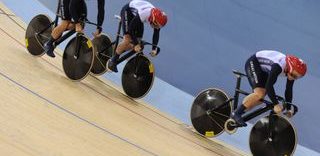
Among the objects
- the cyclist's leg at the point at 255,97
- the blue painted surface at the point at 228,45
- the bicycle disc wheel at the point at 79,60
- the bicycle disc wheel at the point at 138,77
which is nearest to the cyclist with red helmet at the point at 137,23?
the bicycle disc wheel at the point at 138,77

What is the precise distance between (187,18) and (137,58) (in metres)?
1.48

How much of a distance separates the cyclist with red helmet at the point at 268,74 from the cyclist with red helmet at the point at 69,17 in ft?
6.35

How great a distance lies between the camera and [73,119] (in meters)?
4.46

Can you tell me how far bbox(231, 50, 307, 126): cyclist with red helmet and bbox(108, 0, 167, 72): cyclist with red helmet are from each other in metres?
1.12

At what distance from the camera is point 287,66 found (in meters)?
4.66

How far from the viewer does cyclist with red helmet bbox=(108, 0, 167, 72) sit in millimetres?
5520

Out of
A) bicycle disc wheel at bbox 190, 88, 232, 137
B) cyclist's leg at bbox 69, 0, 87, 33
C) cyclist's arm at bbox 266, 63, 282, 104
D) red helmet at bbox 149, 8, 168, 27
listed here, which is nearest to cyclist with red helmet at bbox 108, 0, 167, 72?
red helmet at bbox 149, 8, 168, 27

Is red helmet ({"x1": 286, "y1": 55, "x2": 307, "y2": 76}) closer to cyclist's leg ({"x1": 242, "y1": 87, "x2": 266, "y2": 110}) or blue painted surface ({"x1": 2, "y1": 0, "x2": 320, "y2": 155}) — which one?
cyclist's leg ({"x1": 242, "y1": 87, "x2": 266, "y2": 110})

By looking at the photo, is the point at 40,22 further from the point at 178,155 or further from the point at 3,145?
the point at 3,145

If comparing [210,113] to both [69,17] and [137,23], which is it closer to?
[137,23]

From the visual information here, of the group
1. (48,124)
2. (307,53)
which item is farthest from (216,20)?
(48,124)

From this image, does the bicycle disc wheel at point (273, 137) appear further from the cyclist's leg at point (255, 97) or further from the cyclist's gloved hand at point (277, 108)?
the cyclist's leg at point (255, 97)

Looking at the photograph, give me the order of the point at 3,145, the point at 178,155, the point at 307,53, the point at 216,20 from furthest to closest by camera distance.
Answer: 1. the point at 216,20
2. the point at 307,53
3. the point at 178,155
4. the point at 3,145

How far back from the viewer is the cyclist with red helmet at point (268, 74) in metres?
4.61
